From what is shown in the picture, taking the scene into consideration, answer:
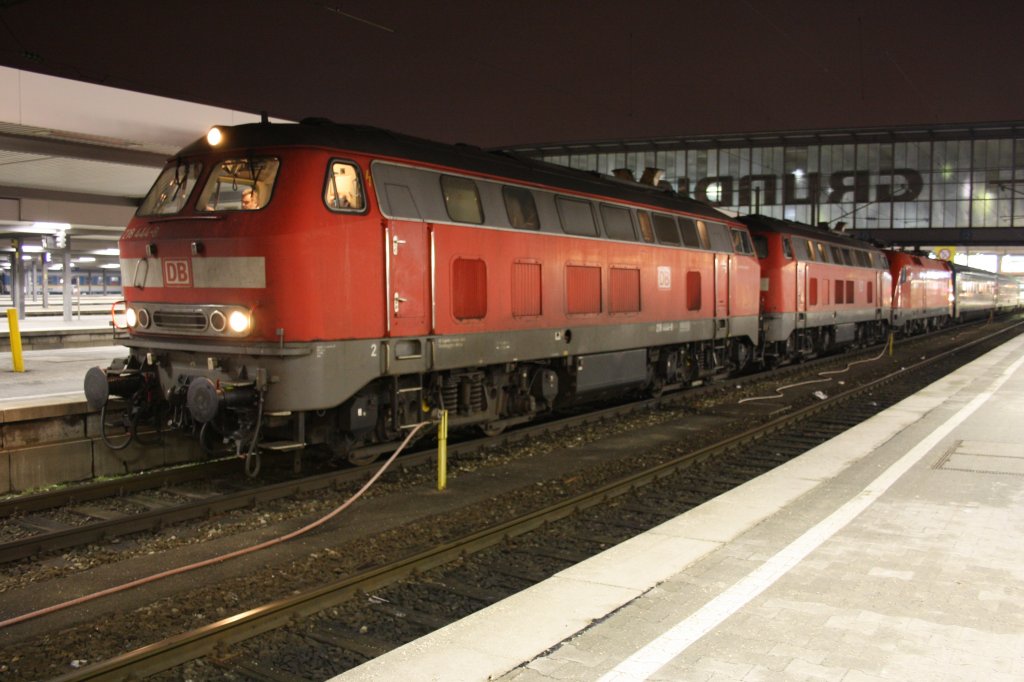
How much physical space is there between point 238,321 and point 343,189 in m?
1.79

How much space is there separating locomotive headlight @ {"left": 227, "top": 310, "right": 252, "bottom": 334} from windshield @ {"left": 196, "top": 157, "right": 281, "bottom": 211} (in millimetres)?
1115

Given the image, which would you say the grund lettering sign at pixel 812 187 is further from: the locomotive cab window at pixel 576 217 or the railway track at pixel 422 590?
the railway track at pixel 422 590

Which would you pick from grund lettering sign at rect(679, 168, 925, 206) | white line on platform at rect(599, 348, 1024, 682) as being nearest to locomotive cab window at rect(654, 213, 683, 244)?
white line on platform at rect(599, 348, 1024, 682)

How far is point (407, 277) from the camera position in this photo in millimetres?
9570

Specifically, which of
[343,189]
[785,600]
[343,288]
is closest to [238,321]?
[343,288]

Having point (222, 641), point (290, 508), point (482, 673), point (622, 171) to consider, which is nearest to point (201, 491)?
point (290, 508)

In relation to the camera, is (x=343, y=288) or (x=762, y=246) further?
(x=762, y=246)

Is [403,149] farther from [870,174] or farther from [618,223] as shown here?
[870,174]

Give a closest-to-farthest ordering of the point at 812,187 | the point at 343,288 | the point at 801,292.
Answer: the point at 343,288 → the point at 801,292 → the point at 812,187

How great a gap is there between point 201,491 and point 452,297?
12.0ft

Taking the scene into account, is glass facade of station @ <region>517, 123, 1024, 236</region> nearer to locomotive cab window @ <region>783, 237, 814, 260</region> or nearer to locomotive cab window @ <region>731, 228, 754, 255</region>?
locomotive cab window @ <region>783, 237, 814, 260</region>

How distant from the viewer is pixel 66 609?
6.02 meters

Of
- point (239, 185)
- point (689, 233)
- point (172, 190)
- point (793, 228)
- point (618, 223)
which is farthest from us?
point (793, 228)

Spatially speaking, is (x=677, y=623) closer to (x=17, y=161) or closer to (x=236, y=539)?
(x=236, y=539)
